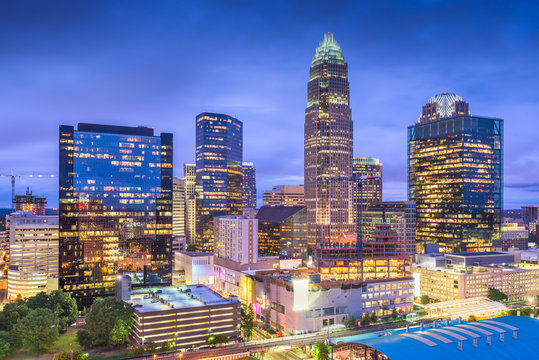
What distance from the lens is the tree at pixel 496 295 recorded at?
597 feet

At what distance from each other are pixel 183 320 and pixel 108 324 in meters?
21.6

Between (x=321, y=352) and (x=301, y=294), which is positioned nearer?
(x=321, y=352)

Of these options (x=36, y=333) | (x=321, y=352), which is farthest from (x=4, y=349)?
(x=321, y=352)

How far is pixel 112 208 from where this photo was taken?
182000 millimetres

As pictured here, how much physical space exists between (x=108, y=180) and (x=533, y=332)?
528 ft

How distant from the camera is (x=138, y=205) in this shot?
18738 centimetres

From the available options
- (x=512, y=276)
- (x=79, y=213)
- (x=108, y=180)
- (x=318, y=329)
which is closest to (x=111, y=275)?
(x=79, y=213)

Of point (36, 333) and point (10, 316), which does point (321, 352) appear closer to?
point (36, 333)

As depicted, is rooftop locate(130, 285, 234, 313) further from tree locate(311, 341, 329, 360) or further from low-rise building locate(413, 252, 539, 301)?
low-rise building locate(413, 252, 539, 301)

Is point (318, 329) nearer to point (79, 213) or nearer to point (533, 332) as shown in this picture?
point (533, 332)

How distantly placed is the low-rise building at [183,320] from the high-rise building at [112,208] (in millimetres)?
40521

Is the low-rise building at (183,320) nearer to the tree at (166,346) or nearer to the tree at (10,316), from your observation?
the tree at (166,346)

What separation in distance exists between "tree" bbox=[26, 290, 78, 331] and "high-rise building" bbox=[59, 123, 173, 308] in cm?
2513

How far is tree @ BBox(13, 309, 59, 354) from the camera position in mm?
117500
